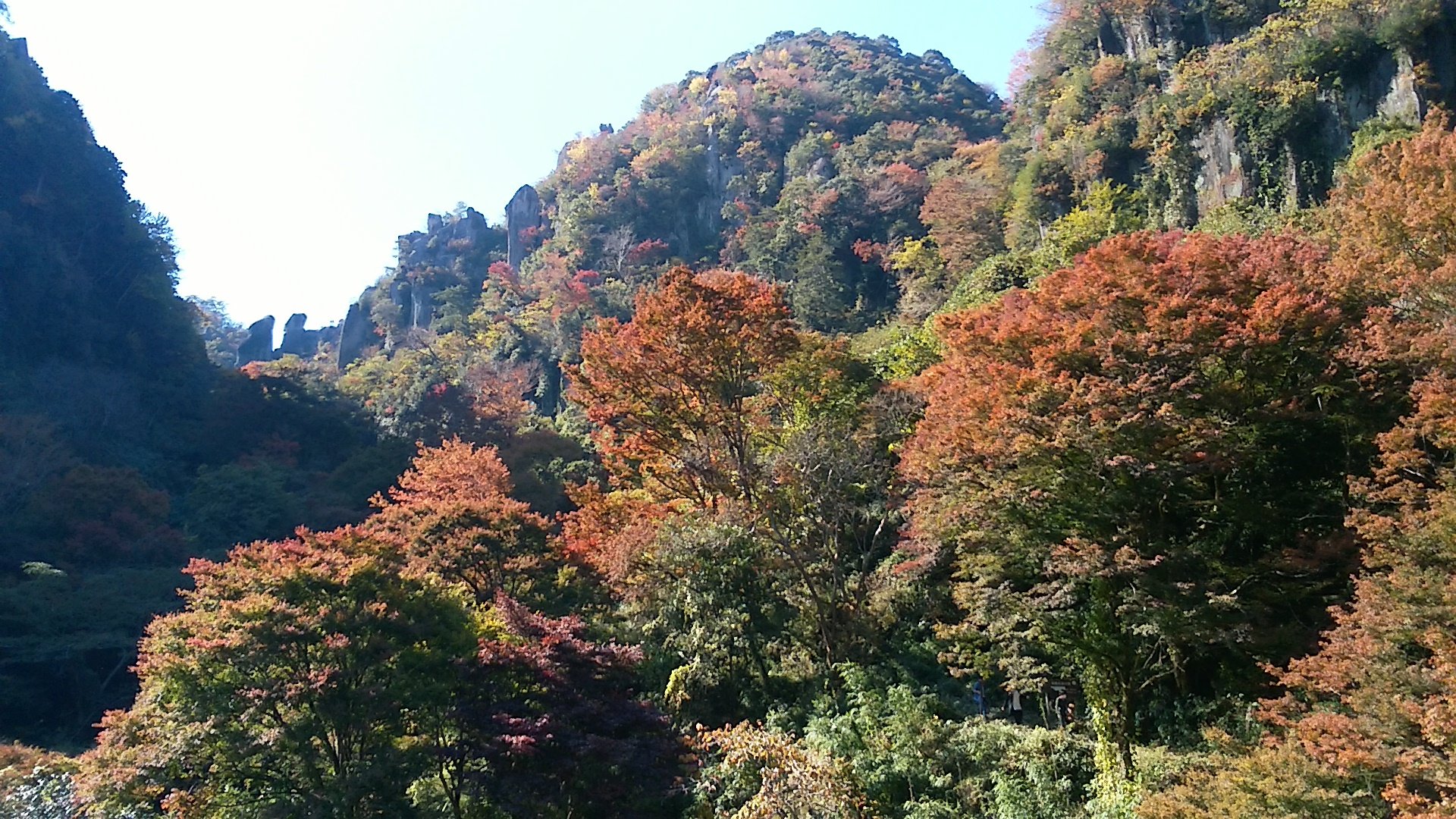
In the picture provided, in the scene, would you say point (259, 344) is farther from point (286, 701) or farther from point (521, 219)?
point (286, 701)

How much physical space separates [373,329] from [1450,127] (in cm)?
5237

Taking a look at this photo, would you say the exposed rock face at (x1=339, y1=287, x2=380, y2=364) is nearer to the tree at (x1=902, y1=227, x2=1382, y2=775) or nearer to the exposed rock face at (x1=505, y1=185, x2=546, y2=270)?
the exposed rock face at (x1=505, y1=185, x2=546, y2=270)

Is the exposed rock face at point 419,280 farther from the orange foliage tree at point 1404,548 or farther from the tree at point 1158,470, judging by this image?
the orange foliage tree at point 1404,548

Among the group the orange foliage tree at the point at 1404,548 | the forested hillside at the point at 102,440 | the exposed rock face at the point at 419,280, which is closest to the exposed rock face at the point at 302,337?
the exposed rock face at the point at 419,280

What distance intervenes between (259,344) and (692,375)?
174ft

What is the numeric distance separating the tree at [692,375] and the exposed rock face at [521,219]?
39734 millimetres

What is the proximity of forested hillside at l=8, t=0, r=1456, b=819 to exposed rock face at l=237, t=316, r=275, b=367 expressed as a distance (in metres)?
36.0

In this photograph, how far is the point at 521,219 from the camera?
5503 centimetres

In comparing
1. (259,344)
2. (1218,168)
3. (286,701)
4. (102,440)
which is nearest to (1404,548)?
(286,701)

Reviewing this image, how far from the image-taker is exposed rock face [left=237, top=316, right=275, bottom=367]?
5794 centimetres

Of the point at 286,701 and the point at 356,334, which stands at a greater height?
the point at 356,334

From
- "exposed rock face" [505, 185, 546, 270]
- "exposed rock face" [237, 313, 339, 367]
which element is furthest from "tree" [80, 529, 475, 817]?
"exposed rock face" [237, 313, 339, 367]

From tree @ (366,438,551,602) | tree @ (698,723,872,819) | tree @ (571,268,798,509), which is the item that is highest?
tree @ (571,268,798,509)

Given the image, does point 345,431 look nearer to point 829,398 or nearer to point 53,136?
point 53,136
